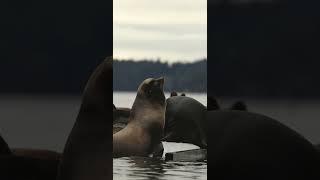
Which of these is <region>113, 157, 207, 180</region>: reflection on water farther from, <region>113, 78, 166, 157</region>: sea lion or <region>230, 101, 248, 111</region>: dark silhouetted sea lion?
<region>230, 101, 248, 111</region>: dark silhouetted sea lion

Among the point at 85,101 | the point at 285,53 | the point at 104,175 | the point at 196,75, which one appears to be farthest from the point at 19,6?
the point at 285,53

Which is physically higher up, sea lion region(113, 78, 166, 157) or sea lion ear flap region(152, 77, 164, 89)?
sea lion ear flap region(152, 77, 164, 89)

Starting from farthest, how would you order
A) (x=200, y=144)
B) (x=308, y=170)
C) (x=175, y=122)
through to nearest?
(x=175, y=122) < (x=200, y=144) < (x=308, y=170)

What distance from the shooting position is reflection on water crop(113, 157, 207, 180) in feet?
3.88

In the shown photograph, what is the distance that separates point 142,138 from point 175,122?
0.14 m

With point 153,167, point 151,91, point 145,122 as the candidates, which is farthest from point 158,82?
point 153,167

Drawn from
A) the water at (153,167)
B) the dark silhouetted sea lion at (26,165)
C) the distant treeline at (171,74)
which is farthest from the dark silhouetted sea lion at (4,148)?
the distant treeline at (171,74)

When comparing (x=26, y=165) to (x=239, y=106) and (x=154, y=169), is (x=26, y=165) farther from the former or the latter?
(x=239, y=106)

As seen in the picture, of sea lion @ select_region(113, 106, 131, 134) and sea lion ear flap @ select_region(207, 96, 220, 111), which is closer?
sea lion ear flap @ select_region(207, 96, 220, 111)

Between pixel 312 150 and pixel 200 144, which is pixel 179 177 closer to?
pixel 200 144

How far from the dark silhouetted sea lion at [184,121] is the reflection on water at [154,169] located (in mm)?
102

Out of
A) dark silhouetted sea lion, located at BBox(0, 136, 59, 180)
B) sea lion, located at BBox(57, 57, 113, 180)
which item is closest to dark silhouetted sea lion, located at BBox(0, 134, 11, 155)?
dark silhouetted sea lion, located at BBox(0, 136, 59, 180)

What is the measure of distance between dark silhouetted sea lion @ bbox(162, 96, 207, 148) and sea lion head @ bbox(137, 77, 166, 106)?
0.05 meters

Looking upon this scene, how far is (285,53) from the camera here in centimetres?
112
